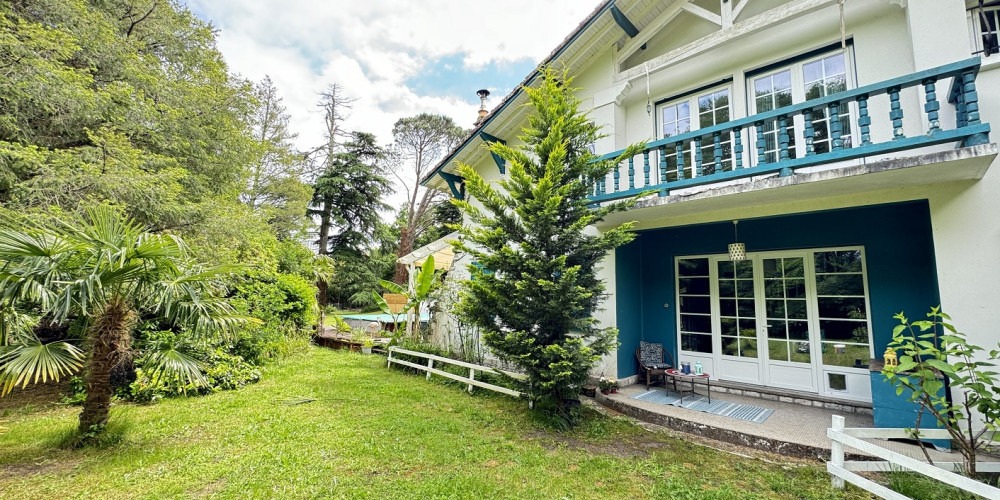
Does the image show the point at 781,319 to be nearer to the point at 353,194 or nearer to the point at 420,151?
the point at 353,194

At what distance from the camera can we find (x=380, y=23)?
40.6ft

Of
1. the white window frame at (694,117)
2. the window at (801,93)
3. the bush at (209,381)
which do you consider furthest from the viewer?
the white window frame at (694,117)

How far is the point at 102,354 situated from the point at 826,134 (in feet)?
34.2

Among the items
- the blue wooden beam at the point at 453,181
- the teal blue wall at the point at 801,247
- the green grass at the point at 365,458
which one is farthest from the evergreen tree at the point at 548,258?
the blue wooden beam at the point at 453,181

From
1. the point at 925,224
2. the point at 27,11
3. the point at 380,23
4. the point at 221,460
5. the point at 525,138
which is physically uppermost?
the point at 380,23

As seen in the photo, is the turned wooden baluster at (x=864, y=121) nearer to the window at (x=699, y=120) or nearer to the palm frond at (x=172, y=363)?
the window at (x=699, y=120)

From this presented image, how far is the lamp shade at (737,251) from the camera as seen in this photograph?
6.54 meters

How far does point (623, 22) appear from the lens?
7.75 metres

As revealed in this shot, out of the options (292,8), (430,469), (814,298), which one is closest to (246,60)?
(292,8)

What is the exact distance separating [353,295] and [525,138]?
21.7m

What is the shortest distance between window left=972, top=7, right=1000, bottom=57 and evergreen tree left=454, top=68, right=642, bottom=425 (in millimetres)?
4413

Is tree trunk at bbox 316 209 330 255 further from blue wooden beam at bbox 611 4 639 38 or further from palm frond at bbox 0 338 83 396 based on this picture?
blue wooden beam at bbox 611 4 639 38

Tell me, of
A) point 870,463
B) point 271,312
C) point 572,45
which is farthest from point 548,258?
point 271,312

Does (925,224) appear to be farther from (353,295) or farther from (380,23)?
(353,295)
